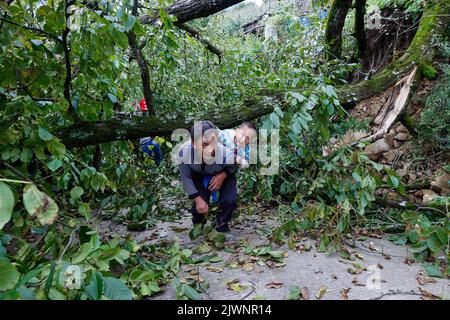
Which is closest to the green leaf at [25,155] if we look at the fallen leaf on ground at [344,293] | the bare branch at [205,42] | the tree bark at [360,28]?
the fallen leaf on ground at [344,293]

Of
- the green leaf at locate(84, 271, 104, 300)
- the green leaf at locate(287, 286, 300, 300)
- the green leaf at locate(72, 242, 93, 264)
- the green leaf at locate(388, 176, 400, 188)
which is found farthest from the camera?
the green leaf at locate(388, 176, 400, 188)

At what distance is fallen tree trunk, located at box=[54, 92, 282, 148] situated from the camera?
8.19 feet

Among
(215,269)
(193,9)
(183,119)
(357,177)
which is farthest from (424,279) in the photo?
(193,9)

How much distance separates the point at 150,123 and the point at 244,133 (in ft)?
2.59

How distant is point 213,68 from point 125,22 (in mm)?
2893

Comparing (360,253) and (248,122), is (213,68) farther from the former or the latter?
A: (360,253)

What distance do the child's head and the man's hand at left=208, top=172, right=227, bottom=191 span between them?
31 centimetres

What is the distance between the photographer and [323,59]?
4520 mm

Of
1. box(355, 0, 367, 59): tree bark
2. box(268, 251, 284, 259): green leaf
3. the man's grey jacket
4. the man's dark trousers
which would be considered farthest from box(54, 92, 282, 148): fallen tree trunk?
box(355, 0, 367, 59): tree bark

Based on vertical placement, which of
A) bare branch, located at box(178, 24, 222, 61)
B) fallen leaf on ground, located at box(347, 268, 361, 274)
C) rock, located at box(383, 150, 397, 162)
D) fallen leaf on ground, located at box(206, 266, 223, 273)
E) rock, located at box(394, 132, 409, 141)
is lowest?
fallen leaf on ground, located at box(206, 266, 223, 273)

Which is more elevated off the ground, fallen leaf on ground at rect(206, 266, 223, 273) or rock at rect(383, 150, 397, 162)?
rock at rect(383, 150, 397, 162)

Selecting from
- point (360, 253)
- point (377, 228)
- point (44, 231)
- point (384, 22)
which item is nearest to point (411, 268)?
point (360, 253)

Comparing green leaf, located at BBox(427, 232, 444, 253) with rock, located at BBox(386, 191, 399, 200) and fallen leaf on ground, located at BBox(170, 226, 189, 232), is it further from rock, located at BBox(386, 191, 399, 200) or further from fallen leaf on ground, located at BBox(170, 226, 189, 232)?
fallen leaf on ground, located at BBox(170, 226, 189, 232)

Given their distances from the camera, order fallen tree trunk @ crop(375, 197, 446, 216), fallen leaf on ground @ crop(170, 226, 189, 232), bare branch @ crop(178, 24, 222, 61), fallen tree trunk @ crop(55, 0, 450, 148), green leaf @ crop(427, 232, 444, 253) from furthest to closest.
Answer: bare branch @ crop(178, 24, 222, 61)
fallen leaf on ground @ crop(170, 226, 189, 232)
fallen tree trunk @ crop(375, 197, 446, 216)
fallen tree trunk @ crop(55, 0, 450, 148)
green leaf @ crop(427, 232, 444, 253)
